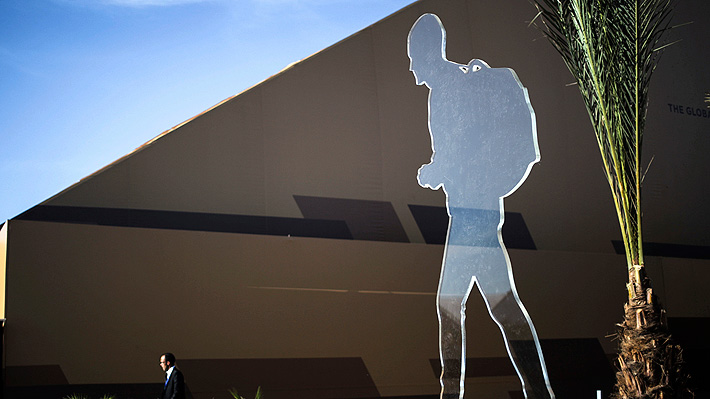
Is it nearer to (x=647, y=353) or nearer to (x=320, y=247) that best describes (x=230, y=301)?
(x=320, y=247)

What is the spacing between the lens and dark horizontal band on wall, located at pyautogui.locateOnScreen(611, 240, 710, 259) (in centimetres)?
1128

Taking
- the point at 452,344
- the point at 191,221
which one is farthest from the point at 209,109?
the point at 452,344

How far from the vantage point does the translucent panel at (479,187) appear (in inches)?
257

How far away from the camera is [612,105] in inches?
221

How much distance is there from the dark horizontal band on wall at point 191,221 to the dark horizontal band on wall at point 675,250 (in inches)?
192

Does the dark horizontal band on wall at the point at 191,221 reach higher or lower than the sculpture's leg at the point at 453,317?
higher

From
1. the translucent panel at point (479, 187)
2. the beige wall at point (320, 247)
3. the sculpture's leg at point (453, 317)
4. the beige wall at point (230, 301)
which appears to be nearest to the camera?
the translucent panel at point (479, 187)

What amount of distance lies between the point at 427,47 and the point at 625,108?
2369mm

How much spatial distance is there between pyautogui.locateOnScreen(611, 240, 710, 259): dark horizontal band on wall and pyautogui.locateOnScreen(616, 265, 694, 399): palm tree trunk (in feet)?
19.9

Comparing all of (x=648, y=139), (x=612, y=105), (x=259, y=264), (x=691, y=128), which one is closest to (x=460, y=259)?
(x=612, y=105)

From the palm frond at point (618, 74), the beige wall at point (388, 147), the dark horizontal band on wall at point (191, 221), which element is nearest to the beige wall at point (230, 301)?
the dark horizontal band on wall at point (191, 221)

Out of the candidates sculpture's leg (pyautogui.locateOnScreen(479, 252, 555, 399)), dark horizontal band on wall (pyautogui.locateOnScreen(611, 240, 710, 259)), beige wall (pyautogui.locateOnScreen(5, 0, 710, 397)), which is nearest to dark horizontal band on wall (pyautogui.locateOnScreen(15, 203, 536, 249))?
beige wall (pyautogui.locateOnScreen(5, 0, 710, 397))

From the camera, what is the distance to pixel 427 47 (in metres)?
7.43

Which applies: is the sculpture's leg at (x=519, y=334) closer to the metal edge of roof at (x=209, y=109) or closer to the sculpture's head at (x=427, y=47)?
the sculpture's head at (x=427, y=47)
